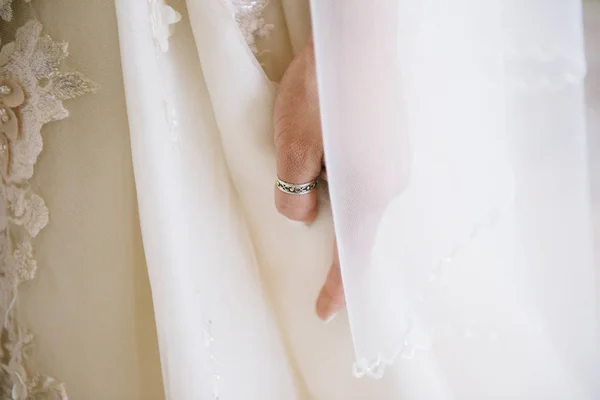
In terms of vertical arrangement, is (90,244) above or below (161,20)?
below

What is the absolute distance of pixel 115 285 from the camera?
524mm

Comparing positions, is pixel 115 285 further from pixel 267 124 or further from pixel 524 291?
pixel 524 291

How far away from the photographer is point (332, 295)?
1.57 ft

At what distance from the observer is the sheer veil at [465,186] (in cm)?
39

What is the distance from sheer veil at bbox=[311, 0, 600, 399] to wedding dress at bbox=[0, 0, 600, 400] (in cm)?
2

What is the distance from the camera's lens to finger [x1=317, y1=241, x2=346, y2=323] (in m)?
0.47

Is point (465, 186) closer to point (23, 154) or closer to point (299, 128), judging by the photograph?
point (299, 128)

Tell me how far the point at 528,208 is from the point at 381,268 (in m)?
0.16

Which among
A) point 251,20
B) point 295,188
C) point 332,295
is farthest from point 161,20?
point 332,295

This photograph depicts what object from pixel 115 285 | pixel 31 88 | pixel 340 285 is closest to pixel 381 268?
pixel 340 285

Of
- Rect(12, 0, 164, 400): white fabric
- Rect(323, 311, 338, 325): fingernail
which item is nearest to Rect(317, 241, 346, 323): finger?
Rect(323, 311, 338, 325): fingernail

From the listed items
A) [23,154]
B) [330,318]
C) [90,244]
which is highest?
[23,154]

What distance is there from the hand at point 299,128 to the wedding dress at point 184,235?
4cm

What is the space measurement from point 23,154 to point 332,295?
0.39m
